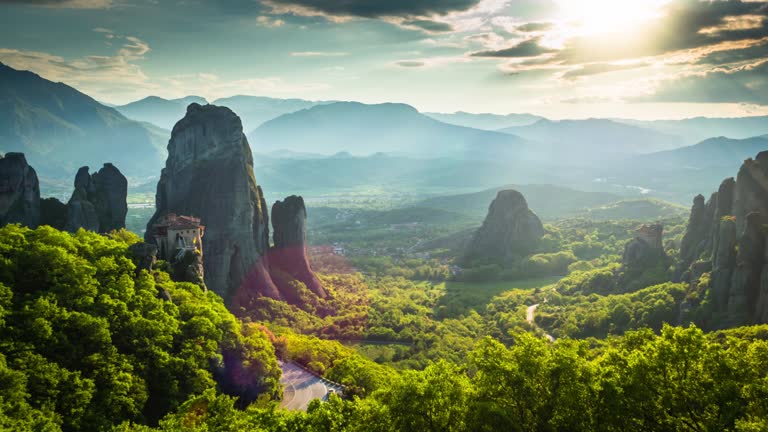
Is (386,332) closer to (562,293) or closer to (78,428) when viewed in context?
(562,293)

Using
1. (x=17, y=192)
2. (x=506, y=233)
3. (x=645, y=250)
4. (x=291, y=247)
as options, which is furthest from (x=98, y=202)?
(x=506, y=233)

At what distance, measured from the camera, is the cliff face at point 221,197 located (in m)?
83.3

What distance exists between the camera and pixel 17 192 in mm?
71250

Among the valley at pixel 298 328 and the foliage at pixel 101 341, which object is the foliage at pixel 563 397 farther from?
the foliage at pixel 101 341

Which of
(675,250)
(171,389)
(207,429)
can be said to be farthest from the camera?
(675,250)

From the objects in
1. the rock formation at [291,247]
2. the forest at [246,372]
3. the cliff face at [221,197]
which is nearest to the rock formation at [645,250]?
the forest at [246,372]

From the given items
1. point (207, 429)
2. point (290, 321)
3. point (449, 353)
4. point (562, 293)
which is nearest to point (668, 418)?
point (207, 429)

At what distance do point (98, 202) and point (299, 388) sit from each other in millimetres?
57199

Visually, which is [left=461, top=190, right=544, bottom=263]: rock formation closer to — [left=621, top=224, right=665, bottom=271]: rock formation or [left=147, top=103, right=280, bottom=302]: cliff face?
[left=621, top=224, right=665, bottom=271]: rock formation

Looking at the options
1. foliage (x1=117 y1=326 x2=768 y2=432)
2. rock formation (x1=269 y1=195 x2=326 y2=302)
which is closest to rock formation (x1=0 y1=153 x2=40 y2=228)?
rock formation (x1=269 y1=195 x2=326 y2=302)

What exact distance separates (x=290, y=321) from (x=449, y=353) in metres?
28.7

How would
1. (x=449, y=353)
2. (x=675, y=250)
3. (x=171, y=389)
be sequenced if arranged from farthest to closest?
(x=675, y=250), (x=449, y=353), (x=171, y=389)

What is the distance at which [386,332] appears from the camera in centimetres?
9425

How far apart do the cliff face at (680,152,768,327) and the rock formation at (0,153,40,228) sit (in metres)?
105
